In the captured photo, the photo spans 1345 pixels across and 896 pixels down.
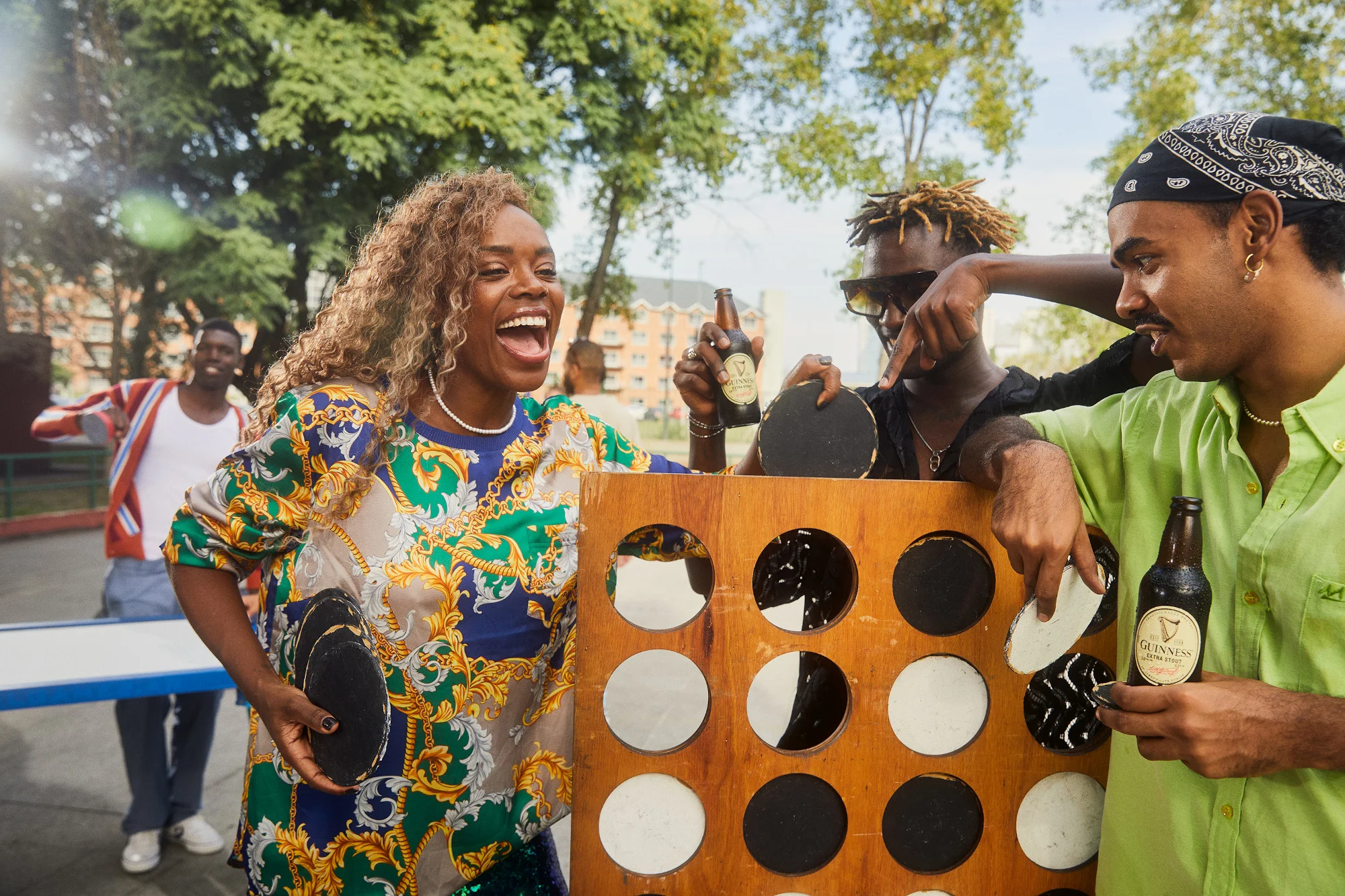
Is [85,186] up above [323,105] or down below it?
below

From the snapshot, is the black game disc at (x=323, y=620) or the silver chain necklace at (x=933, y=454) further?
the silver chain necklace at (x=933, y=454)

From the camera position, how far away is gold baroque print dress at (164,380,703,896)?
63.7 inches

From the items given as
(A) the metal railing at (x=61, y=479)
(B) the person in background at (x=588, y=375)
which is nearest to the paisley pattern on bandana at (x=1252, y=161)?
(B) the person in background at (x=588, y=375)

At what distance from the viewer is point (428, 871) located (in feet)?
5.41

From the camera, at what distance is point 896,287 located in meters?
2.06

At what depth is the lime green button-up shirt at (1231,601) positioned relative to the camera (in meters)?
1.12

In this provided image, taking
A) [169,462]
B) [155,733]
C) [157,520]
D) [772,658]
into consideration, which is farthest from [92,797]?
[772,658]

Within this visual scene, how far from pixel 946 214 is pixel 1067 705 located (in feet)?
3.87

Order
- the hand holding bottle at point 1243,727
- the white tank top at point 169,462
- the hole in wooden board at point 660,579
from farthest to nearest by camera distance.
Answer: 1. the white tank top at point 169,462
2. the hole in wooden board at point 660,579
3. the hand holding bottle at point 1243,727

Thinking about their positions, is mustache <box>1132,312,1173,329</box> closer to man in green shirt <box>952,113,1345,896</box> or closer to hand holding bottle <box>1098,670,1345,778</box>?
man in green shirt <box>952,113,1345,896</box>

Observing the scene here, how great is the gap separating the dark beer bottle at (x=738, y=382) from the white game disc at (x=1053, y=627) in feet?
2.30

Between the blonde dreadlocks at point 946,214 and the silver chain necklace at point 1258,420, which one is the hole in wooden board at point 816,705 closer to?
the silver chain necklace at point 1258,420

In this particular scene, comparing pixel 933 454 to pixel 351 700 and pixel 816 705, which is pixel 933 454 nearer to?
pixel 816 705

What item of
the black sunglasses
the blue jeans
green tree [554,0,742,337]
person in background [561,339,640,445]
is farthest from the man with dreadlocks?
green tree [554,0,742,337]
